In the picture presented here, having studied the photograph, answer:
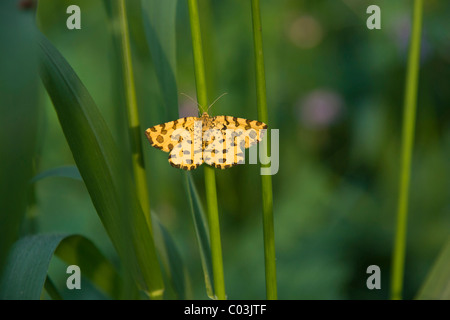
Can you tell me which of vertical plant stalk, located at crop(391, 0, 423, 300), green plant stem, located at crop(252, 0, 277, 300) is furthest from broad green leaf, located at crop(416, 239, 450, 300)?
green plant stem, located at crop(252, 0, 277, 300)

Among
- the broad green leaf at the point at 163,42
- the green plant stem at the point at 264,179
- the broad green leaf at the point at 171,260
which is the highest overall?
the broad green leaf at the point at 163,42

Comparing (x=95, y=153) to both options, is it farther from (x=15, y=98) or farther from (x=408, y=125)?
(x=408, y=125)

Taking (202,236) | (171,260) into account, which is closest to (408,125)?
(202,236)

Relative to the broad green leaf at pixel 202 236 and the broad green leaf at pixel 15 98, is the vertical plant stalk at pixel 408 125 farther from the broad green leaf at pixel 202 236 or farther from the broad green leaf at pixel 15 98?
the broad green leaf at pixel 15 98

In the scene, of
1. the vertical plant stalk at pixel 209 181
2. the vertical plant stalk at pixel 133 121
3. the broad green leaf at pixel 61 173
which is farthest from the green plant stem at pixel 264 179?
the broad green leaf at pixel 61 173

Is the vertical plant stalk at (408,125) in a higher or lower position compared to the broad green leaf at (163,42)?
lower

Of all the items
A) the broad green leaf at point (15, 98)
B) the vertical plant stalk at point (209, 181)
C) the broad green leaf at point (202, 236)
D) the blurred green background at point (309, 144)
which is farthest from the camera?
the blurred green background at point (309, 144)

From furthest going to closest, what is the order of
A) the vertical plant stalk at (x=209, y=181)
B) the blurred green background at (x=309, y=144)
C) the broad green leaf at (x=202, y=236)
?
the blurred green background at (x=309, y=144) → the broad green leaf at (x=202, y=236) → the vertical plant stalk at (x=209, y=181)
